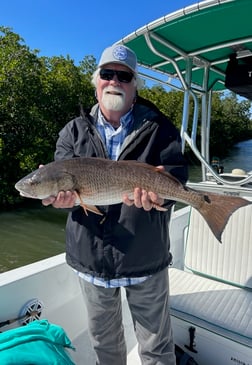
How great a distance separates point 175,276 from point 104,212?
1.49m

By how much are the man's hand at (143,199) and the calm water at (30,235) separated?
6.01 meters

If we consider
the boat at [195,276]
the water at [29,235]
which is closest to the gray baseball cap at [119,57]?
the boat at [195,276]

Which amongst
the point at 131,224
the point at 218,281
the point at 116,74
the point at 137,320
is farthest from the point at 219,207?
the point at 218,281

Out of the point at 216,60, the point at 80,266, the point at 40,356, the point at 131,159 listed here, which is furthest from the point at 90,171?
the point at 216,60

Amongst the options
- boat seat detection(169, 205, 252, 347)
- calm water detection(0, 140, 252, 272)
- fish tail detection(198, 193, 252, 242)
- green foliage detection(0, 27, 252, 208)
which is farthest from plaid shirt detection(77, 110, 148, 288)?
green foliage detection(0, 27, 252, 208)

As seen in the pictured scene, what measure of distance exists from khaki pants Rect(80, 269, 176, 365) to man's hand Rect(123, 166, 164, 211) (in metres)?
0.45

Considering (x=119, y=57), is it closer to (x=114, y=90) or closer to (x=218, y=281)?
(x=114, y=90)

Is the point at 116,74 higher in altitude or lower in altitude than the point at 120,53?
lower

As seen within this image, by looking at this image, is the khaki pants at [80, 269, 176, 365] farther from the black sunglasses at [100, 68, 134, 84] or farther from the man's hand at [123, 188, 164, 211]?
the black sunglasses at [100, 68, 134, 84]

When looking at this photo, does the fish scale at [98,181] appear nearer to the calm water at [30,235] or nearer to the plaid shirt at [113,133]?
the plaid shirt at [113,133]

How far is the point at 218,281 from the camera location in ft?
10.3

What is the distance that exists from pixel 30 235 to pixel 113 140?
956cm

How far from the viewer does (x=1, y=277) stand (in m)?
2.24

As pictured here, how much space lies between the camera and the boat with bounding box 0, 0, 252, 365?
2.30 meters
